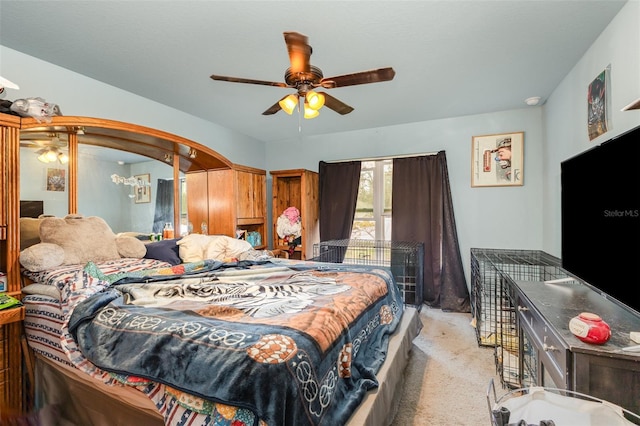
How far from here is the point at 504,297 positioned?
2.51m

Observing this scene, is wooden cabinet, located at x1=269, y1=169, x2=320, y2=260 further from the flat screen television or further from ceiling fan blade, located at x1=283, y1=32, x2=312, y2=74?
the flat screen television

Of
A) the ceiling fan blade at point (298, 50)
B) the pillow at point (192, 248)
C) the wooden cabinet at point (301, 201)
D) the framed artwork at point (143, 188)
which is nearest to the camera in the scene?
the ceiling fan blade at point (298, 50)

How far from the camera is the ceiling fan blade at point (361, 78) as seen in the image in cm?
177

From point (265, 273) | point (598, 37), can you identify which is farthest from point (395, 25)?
point (265, 273)

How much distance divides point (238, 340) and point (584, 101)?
3.00 meters

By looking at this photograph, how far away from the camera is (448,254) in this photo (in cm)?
379

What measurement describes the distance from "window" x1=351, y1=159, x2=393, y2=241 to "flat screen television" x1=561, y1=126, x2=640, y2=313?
2.48 meters

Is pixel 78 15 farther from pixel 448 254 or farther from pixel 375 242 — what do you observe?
pixel 448 254

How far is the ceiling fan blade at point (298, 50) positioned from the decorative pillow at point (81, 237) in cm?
206

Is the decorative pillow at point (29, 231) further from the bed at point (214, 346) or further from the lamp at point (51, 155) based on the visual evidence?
the lamp at point (51, 155)

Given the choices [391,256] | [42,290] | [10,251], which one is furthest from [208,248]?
[391,256]

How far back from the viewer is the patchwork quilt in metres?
1.00

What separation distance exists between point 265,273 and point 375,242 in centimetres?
240

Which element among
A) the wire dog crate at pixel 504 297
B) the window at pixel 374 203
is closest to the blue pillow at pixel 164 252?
the window at pixel 374 203
